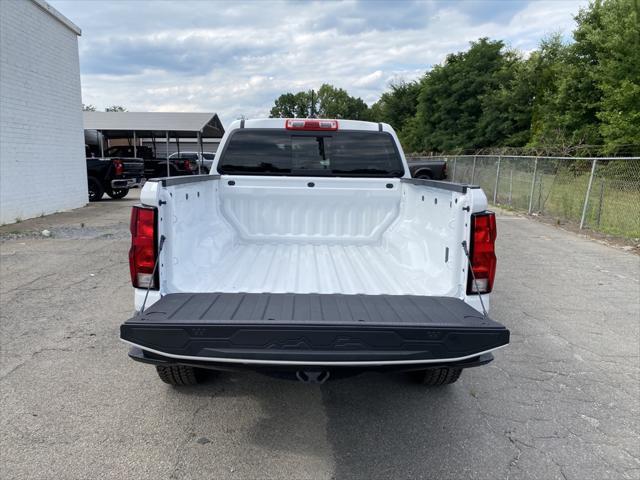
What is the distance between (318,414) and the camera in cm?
327

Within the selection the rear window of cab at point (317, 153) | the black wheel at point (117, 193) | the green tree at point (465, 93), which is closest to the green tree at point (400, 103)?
the green tree at point (465, 93)

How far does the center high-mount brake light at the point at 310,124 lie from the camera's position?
4758 mm

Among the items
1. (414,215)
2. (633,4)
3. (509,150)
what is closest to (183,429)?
(414,215)

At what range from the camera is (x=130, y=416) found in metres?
3.18

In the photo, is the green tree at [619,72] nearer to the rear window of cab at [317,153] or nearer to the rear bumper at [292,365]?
→ the rear window of cab at [317,153]

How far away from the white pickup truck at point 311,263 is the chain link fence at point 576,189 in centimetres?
799

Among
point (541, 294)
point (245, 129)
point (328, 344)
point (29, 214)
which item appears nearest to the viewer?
point (328, 344)

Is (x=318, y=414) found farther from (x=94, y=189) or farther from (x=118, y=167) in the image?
(x=94, y=189)

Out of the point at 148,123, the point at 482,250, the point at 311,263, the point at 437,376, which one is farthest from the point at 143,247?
the point at 148,123

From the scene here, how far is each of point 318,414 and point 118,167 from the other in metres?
16.4

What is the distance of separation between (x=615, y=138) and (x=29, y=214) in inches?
960

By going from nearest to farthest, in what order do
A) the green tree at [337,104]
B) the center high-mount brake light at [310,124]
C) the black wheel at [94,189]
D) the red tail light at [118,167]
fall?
1. the center high-mount brake light at [310,124]
2. the red tail light at [118,167]
3. the black wheel at [94,189]
4. the green tree at [337,104]

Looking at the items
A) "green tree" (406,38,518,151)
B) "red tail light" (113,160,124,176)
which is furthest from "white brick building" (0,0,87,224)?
"green tree" (406,38,518,151)

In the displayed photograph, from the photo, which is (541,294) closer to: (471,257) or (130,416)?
(471,257)
